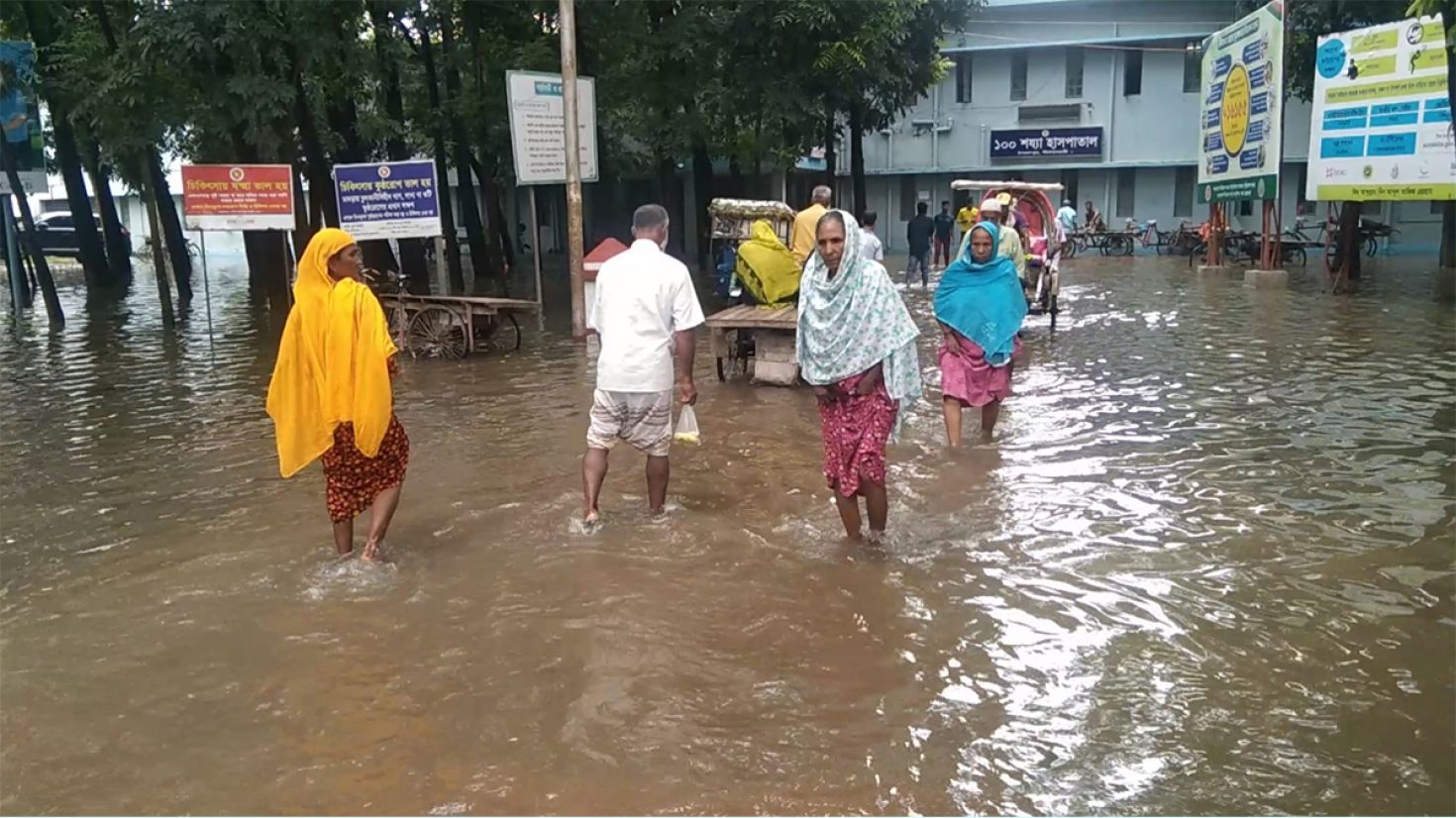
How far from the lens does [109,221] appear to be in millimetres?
28641

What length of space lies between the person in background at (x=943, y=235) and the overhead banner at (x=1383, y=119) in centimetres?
809

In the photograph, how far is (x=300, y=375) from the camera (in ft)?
17.5

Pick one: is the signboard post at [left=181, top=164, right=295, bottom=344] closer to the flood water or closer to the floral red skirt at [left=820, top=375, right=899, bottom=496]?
the flood water

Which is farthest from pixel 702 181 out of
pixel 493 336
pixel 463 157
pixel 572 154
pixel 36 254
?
pixel 36 254

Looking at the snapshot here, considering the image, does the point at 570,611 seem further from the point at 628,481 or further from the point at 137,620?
the point at 628,481

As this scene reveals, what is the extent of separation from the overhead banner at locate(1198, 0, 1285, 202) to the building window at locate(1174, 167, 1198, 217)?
12.8 meters

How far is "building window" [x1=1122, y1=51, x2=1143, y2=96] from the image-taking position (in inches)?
1337

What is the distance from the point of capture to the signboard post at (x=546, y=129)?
13516mm

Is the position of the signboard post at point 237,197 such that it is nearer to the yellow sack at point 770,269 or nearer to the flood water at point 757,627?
the flood water at point 757,627

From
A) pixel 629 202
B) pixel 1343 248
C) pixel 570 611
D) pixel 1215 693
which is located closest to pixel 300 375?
pixel 570 611

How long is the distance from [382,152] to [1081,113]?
826 inches

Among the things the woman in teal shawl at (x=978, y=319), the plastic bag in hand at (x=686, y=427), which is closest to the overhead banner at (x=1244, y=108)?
the woman in teal shawl at (x=978, y=319)

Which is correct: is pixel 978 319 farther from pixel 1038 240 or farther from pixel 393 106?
pixel 393 106

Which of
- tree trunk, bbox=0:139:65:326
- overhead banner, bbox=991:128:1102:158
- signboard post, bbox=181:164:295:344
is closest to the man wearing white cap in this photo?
signboard post, bbox=181:164:295:344
